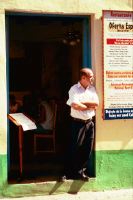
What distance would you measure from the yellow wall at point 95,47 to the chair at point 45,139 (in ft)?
6.29

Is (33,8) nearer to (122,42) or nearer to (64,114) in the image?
(122,42)

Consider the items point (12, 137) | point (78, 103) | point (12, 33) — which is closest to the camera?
point (78, 103)

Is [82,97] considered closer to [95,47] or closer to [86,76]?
[86,76]

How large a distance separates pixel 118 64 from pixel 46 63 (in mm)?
5342

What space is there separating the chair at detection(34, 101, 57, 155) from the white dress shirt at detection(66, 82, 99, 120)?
6.73 feet

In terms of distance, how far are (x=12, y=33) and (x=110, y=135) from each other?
Result: 551 centimetres

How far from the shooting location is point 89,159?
8.02 m

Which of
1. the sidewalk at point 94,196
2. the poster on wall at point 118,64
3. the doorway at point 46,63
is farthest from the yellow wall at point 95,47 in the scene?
the doorway at point 46,63

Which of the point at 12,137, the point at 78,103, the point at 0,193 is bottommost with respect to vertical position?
the point at 0,193

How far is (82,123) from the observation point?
25.3 ft

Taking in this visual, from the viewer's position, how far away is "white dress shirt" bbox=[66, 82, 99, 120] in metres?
7.62

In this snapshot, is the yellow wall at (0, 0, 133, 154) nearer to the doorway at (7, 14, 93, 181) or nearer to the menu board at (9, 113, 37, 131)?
the menu board at (9, 113, 37, 131)

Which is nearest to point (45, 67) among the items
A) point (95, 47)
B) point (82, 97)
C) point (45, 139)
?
point (45, 139)

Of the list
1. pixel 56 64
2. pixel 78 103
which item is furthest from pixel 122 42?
pixel 56 64
